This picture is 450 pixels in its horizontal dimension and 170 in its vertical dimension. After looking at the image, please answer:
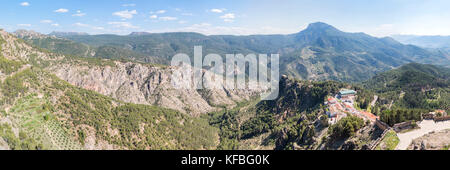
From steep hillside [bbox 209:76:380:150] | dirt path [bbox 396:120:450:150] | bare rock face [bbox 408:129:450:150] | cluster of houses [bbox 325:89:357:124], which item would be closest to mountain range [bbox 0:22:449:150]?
steep hillside [bbox 209:76:380:150]

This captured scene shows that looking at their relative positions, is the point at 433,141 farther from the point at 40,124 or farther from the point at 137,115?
the point at 137,115

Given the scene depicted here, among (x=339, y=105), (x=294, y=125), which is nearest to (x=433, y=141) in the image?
(x=339, y=105)

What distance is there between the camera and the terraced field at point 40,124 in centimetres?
7244

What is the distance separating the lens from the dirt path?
42.5 meters

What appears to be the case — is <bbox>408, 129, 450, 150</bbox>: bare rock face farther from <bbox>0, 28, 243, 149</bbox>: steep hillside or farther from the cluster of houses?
<bbox>0, 28, 243, 149</bbox>: steep hillside

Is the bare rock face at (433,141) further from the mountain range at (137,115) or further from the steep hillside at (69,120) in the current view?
the steep hillside at (69,120)

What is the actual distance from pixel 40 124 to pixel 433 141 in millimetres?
109271

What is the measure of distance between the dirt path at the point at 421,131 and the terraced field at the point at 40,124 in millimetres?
96136

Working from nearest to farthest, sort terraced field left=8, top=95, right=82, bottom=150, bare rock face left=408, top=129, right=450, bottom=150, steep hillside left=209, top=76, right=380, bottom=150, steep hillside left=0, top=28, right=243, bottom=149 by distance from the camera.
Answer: bare rock face left=408, top=129, right=450, bottom=150, steep hillside left=209, top=76, right=380, bottom=150, terraced field left=8, top=95, right=82, bottom=150, steep hillside left=0, top=28, right=243, bottom=149

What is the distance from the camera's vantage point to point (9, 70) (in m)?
92.4

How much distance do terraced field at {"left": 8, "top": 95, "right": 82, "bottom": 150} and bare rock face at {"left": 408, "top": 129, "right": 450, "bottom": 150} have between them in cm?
9747
